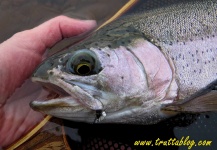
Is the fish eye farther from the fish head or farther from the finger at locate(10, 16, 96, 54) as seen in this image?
the finger at locate(10, 16, 96, 54)

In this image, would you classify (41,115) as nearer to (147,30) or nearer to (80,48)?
(80,48)

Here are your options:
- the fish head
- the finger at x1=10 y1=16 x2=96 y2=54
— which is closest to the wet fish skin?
the fish head

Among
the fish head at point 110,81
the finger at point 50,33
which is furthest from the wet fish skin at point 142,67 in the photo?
the finger at point 50,33

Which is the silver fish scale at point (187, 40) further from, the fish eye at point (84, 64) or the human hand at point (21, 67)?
the human hand at point (21, 67)

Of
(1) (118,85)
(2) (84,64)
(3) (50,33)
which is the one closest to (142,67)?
(1) (118,85)

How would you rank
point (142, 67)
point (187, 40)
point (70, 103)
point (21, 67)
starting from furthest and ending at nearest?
point (21, 67) → point (187, 40) → point (142, 67) → point (70, 103)

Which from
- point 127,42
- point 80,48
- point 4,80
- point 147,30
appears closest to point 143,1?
Result: point 147,30

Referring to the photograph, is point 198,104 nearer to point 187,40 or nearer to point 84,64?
point 187,40
